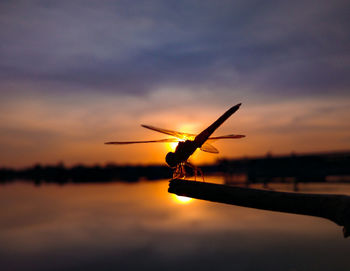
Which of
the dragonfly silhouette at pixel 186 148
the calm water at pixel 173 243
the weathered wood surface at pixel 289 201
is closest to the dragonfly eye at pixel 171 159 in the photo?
the dragonfly silhouette at pixel 186 148

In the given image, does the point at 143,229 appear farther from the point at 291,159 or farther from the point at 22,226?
the point at 291,159

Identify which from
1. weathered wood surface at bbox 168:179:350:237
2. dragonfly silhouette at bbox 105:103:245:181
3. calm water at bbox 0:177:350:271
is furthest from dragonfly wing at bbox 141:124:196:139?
calm water at bbox 0:177:350:271

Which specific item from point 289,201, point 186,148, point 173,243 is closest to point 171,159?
point 186,148

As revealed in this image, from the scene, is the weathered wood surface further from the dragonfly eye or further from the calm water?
the calm water

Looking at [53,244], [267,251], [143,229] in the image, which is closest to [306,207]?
[267,251]

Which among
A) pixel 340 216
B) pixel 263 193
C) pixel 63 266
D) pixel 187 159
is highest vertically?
pixel 187 159

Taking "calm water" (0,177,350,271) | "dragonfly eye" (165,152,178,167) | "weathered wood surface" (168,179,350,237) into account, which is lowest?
"calm water" (0,177,350,271)

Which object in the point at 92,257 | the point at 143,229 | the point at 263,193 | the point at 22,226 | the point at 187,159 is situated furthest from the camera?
the point at 22,226
